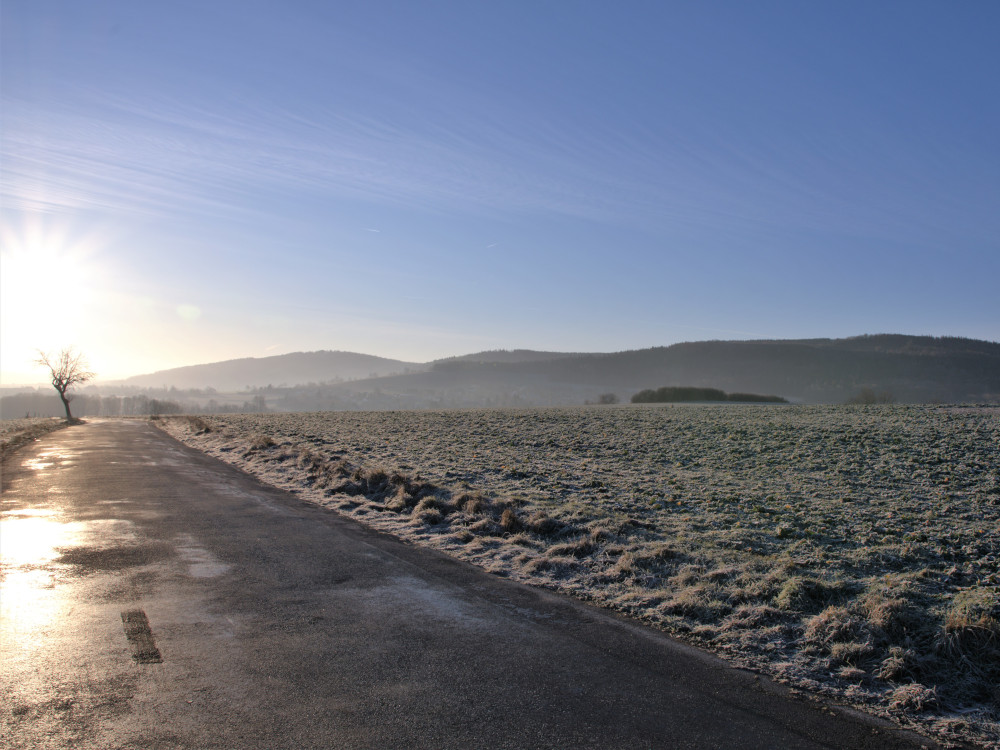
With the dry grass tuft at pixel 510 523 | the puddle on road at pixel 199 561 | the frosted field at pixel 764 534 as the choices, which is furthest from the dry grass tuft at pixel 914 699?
the puddle on road at pixel 199 561

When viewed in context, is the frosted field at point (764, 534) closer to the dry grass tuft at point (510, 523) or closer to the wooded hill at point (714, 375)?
the dry grass tuft at point (510, 523)

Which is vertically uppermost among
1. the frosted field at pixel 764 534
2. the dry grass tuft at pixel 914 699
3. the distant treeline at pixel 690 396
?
the distant treeline at pixel 690 396

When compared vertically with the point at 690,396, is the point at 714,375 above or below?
above

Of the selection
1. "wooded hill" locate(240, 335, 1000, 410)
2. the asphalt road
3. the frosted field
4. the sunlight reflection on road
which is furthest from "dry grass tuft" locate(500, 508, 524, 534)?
"wooded hill" locate(240, 335, 1000, 410)

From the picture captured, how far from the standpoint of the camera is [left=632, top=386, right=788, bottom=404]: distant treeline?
72.0 meters

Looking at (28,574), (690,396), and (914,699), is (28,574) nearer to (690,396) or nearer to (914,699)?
(914,699)

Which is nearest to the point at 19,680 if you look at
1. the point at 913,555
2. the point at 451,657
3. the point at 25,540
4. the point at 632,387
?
the point at 451,657

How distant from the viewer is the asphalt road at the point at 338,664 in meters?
4.23

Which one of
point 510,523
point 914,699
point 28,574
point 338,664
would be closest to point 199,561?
point 28,574

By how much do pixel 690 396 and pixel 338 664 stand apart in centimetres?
7297

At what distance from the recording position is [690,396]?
244 feet

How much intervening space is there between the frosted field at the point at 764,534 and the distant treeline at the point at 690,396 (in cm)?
4858

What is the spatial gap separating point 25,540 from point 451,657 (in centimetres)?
806

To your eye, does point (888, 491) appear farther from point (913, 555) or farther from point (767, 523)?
point (913, 555)
